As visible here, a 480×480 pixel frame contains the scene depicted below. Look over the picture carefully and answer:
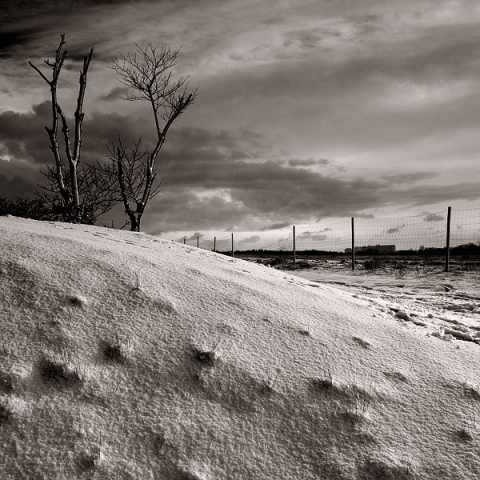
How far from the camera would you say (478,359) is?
2.37m

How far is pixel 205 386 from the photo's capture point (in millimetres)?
1727

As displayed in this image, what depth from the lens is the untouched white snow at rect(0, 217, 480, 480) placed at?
1.48 meters

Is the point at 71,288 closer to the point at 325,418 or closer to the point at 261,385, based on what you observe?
the point at 261,385

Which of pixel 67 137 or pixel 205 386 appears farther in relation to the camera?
pixel 67 137

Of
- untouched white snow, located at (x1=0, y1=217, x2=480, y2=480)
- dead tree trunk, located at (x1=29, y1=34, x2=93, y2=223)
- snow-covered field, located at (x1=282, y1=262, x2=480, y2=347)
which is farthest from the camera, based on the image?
dead tree trunk, located at (x1=29, y1=34, x2=93, y2=223)

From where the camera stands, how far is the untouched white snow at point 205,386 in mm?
1481

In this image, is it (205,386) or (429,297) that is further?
(429,297)

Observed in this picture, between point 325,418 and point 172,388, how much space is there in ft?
1.95

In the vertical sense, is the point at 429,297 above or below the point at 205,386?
below

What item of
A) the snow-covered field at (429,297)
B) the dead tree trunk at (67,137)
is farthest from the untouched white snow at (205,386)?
the dead tree trunk at (67,137)

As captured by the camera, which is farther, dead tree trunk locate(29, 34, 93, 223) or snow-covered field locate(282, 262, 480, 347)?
dead tree trunk locate(29, 34, 93, 223)

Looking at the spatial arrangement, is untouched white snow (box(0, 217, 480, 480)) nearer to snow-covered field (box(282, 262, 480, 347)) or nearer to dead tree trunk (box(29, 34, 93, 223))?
snow-covered field (box(282, 262, 480, 347))

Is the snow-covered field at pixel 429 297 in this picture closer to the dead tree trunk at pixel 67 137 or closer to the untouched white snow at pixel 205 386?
the untouched white snow at pixel 205 386

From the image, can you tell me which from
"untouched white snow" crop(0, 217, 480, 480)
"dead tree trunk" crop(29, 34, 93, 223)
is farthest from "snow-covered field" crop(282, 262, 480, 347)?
"dead tree trunk" crop(29, 34, 93, 223)
